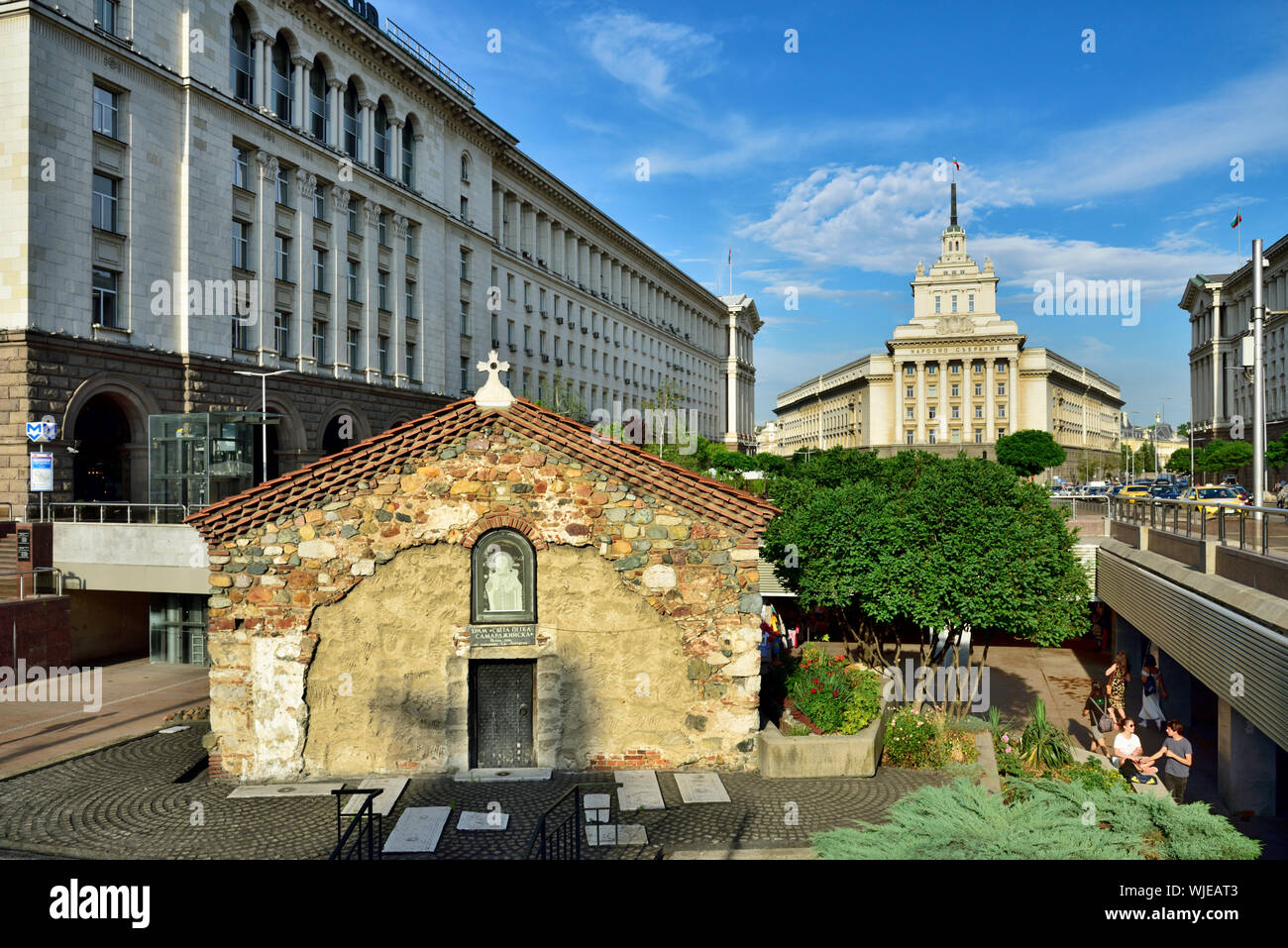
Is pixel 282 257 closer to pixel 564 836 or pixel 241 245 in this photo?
pixel 241 245

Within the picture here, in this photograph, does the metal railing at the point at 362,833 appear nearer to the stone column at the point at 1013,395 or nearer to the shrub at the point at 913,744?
the shrub at the point at 913,744

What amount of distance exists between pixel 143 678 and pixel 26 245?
1562 centimetres

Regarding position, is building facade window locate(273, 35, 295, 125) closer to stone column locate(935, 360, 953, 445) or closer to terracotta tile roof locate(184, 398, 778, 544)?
terracotta tile roof locate(184, 398, 778, 544)

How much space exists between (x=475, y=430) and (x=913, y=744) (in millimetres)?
9273

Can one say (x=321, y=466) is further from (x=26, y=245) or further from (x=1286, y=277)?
(x=1286, y=277)

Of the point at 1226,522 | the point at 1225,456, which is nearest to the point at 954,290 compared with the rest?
the point at 1225,456

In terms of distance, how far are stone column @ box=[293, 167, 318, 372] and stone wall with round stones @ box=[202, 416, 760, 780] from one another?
101 feet

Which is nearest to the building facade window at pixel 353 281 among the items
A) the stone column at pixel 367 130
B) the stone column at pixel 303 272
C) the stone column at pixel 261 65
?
the stone column at pixel 303 272

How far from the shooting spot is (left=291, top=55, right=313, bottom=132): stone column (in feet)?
140

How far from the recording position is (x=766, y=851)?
11.2m

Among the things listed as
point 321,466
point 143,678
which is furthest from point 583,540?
point 143,678

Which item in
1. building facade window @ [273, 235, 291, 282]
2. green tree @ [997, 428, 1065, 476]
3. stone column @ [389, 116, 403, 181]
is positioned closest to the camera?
building facade window @ [273, 235, 291, 282]

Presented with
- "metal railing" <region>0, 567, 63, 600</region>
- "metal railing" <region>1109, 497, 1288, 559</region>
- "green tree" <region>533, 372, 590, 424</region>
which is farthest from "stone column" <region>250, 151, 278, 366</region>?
"metal railing" <region>1109, 497, 1288, 559</region>

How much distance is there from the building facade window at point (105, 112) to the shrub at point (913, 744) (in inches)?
A: 1343
